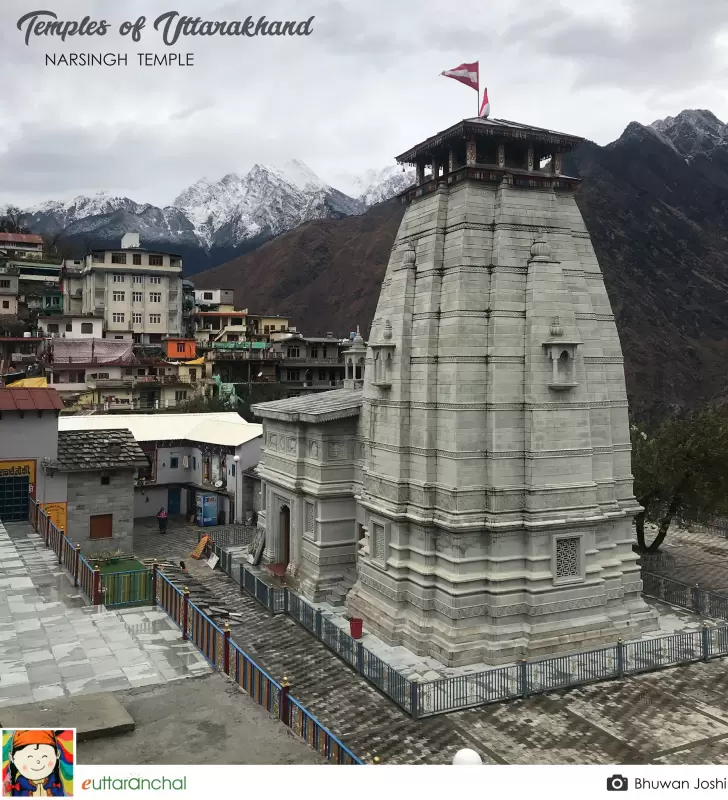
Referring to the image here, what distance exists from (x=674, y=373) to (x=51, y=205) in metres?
159

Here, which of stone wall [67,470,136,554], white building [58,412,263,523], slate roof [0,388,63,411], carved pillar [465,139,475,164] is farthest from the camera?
white building [58,412,263,523]

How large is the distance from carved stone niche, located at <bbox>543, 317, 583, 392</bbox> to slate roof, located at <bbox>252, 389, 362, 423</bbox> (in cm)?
897

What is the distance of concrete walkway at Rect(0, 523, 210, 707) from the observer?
41.9 feet

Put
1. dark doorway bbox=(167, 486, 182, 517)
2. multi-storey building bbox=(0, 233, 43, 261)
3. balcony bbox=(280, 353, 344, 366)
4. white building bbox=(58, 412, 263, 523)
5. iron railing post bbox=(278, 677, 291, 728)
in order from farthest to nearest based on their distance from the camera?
multi-storey building bbox=(0, 233, 43, 261) < balcony bbox=(280, 353, 344, 366) < dark doorway bbox=(167, 486, 182, 517) < white building bbox=(58, 412, 263, 523) < iron railing post bbox=(278, 677, 291, 728)

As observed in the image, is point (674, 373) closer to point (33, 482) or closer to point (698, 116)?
point (698, 116)

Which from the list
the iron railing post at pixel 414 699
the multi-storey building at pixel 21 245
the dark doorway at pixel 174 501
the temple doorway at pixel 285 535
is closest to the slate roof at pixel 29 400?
the temple doorway at pixel 285 535

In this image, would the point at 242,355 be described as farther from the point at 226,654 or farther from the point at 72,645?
the point at 226,654

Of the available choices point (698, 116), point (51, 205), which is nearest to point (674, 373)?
point (698, 116)

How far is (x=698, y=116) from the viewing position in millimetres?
159125

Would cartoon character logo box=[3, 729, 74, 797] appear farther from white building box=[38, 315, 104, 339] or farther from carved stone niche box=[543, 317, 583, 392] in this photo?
white building box=[38, 315, 104, 339]

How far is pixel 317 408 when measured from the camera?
30.6 metres

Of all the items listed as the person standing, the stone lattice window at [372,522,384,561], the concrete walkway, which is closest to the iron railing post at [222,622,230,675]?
the concrete walkway

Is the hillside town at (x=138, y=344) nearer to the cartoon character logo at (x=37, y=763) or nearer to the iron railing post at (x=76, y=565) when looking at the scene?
the iron railing post at (x=76, y=565)
